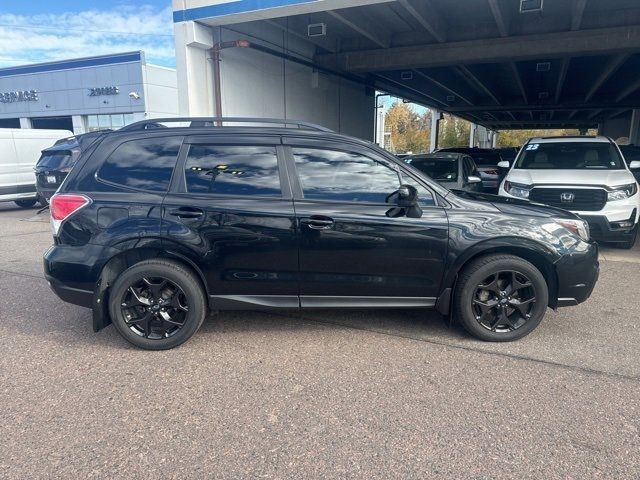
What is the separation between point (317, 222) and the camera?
3.74 m

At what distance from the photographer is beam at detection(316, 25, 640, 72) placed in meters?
12.9

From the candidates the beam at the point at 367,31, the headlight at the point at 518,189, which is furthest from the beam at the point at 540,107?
the headlight at the point at 518,189

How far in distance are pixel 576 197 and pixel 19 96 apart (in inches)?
1294

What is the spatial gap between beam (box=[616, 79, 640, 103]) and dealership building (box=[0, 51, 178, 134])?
952 inches

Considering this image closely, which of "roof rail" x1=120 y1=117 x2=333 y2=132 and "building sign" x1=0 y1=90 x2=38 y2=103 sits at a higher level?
"building sign" x1=0 y1=90 x2=38 y2=103

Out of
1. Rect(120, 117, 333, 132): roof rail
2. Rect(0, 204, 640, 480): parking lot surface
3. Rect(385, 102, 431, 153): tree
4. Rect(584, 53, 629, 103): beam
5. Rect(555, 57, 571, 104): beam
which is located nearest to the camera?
Rect(0, 204, 640, 480): parking lot surface

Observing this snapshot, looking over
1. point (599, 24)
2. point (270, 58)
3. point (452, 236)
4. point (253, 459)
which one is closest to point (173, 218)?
point (253, 459)

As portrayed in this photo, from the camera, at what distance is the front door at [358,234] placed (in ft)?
12.3

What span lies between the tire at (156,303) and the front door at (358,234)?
3.14ft

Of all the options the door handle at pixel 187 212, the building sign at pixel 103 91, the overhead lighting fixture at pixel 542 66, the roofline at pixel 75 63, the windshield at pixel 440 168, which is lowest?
the door handle at pixel 187 212

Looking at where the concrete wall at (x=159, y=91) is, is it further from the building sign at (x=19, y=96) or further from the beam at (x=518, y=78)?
the beam at (x=518, y=78)

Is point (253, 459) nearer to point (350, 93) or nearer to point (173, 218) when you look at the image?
point (173, 218)

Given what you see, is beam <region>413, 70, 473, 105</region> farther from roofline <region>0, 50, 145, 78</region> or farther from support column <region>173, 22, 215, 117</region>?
roofline <region>0, 50, 145, 78</region>

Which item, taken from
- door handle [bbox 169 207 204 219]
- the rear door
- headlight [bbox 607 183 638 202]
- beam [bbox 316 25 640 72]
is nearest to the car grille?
headlight [bbox 607 183 638 202]
